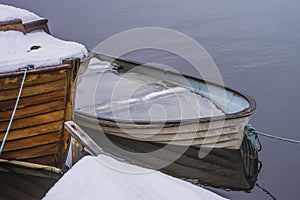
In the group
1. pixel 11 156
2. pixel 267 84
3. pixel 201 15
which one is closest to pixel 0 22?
pixel 11 156

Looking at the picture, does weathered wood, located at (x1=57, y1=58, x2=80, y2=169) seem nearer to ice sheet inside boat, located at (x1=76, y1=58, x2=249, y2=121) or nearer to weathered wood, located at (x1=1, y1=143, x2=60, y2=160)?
weathered wood, located at (x1=1, y1=143, x2=60, y2=160)

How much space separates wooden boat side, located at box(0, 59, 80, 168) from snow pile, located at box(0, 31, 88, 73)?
10cm

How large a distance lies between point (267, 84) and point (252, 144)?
5.60m

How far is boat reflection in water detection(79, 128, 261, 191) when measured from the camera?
288 inches

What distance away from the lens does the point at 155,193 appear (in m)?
2.91

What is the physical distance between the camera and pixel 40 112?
560 cm

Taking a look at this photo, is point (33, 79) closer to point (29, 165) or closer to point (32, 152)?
point (32, 152)

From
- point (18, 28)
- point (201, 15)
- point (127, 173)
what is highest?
point (18, 28)

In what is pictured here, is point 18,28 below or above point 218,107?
above

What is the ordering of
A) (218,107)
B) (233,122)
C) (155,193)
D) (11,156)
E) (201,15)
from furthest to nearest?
(201,15) < (218,107) < (233,122) < (11,156) < (155,193)

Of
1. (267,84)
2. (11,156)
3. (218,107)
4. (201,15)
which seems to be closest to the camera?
(11,156)

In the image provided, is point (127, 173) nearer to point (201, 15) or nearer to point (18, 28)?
point (18, 28)

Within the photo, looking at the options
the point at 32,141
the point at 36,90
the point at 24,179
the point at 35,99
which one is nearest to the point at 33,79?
the point at 36,90

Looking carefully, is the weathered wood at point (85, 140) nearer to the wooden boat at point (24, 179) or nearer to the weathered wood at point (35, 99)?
the weathered wood at point (35, 99)
